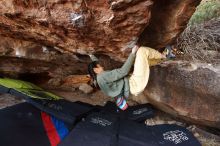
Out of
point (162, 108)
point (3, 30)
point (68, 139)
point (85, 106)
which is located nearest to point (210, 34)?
point (162, 108)

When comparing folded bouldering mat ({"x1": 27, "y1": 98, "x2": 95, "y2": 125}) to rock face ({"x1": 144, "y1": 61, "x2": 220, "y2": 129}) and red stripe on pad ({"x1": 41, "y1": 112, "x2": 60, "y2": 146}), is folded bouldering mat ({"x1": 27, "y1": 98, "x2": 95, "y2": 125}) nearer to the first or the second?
red stripe on pad ({"x1": 41, "y1": 112, "x2": 60, "y2": 146})

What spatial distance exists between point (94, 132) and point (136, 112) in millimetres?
768

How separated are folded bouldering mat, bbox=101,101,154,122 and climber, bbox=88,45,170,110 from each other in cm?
74

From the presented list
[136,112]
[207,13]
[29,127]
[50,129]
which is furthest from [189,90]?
[29,127]

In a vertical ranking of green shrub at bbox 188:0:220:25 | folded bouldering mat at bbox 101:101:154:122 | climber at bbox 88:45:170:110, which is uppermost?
green shrub at bbox 188:0:220:25

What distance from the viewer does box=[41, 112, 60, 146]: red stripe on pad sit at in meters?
3.14

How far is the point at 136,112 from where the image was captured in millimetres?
3520

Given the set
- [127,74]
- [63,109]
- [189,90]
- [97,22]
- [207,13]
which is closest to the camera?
[97,22]

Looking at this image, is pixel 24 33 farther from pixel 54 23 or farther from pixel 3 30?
pixel 54 23

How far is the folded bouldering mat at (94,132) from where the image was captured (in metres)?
2.82

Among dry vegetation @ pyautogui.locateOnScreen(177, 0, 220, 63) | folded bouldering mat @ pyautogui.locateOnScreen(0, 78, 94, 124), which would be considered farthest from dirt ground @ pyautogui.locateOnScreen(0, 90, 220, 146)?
dry vegetation @ pyautogui.locateOnScreen(177, 0, 220, 63)

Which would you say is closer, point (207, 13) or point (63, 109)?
point (63, 109)

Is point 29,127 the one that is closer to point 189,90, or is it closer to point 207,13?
point 189,90

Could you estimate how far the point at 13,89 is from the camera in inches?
129
